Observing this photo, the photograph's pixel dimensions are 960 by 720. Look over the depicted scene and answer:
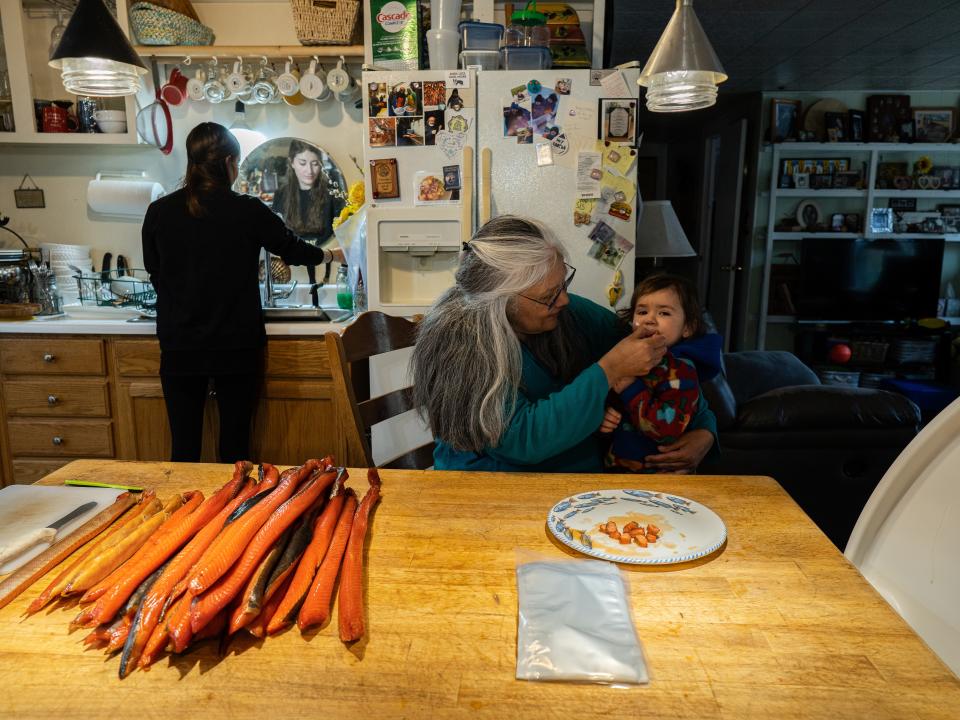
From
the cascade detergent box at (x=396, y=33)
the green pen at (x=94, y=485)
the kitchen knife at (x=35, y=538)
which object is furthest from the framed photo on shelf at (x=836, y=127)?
the kitchen knife at (x=35, y=538)

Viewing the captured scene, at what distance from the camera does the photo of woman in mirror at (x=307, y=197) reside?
3281mm

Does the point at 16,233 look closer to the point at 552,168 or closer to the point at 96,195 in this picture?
the point at 96,195

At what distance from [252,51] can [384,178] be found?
101cm

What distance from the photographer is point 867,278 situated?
5.38 metres

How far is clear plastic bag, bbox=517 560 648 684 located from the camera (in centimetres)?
69

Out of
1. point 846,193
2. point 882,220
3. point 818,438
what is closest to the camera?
point 818,438

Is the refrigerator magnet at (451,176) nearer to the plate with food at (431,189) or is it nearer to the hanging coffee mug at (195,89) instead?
the plate with food at (431,189)

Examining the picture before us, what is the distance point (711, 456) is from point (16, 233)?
11.6 ft

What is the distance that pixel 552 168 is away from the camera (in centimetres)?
260

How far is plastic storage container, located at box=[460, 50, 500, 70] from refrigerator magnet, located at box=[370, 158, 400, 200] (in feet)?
1.59

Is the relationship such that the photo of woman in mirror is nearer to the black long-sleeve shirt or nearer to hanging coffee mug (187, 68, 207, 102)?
hanging coffee mug (187, 68, 207, 102)

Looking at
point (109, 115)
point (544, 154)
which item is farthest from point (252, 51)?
point (544, 154)

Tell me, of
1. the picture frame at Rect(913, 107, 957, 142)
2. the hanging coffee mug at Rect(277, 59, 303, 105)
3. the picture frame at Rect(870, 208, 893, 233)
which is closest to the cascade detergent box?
the hanging coffee mug at Rect(277, 59, 303, 105)

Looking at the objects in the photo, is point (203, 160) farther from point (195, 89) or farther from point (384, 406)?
point (384, 406)
